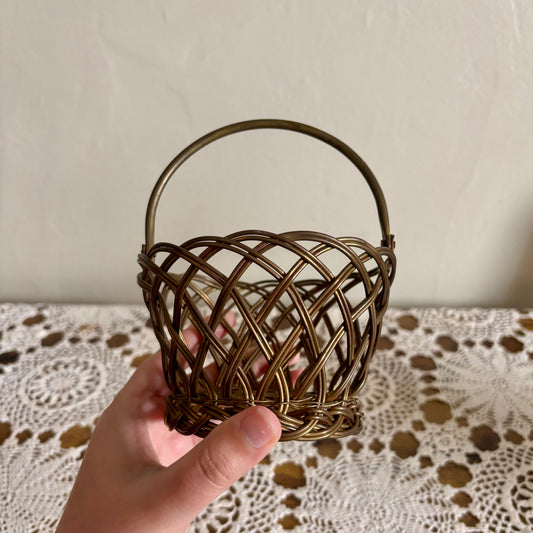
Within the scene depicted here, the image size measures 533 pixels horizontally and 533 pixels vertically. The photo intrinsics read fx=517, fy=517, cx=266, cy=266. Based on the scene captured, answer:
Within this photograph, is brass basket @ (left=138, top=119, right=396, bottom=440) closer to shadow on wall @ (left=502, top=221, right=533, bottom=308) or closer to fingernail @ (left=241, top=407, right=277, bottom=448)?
fingernail @ (left=241, top=407, right=277, bottom=448)

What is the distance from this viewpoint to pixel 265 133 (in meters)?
0.76

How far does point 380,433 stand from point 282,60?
0.51 meters

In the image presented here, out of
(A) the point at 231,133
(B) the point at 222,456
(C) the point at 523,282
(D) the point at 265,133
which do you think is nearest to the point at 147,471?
(B) the point at 222,456

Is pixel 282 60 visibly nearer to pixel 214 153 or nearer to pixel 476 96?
pixel 214 153

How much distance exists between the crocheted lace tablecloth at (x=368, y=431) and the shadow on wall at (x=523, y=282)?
0.07 m

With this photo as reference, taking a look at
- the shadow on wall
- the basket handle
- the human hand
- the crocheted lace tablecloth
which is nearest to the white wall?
the shadow on wall

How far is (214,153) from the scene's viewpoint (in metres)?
0.77

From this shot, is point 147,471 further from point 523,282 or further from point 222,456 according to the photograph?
point 523,282

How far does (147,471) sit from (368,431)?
0.32 metres

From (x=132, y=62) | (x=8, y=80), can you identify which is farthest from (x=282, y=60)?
(x=8, y=80)

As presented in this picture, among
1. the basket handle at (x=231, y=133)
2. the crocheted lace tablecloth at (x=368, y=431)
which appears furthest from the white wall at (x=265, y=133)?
the basket handle at (x=231, y=133)

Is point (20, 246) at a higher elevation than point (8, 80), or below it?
below

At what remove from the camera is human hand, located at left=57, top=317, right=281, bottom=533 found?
1.26 ft

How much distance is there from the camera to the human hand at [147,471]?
0.38m
